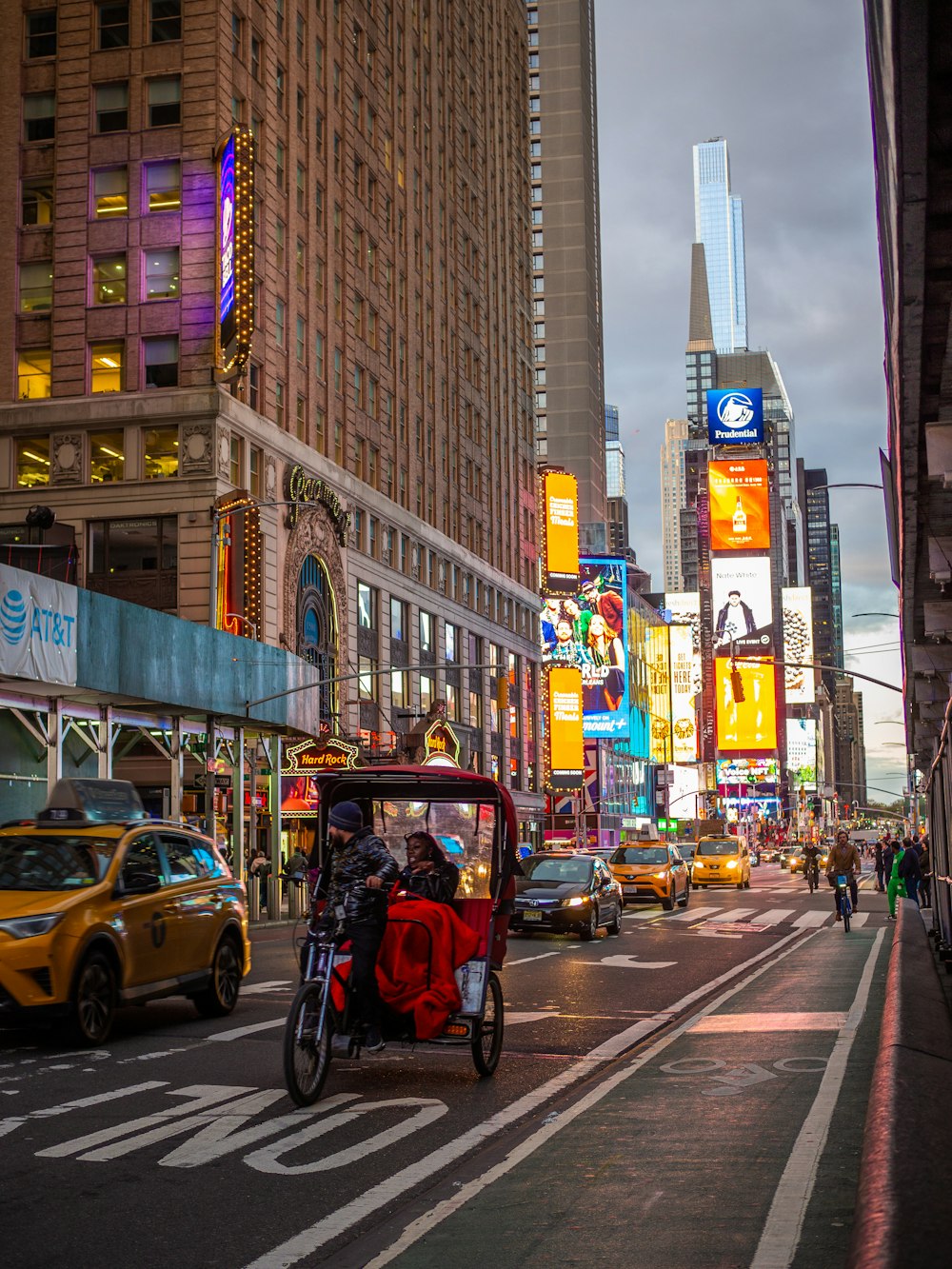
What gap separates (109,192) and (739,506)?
236 ft

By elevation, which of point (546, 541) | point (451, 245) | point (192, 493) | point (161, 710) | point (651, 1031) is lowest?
point (651, 1031)

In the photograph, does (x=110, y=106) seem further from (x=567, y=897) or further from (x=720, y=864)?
(x=720, y=864)

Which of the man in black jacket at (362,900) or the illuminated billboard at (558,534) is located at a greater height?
the illuminated billboard at (558,534)

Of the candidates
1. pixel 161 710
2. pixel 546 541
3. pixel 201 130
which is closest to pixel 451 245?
pixel 546 541

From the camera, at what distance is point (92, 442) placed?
4600cm

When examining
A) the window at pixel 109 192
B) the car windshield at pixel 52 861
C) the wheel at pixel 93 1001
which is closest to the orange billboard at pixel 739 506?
the window at pixel 109 192

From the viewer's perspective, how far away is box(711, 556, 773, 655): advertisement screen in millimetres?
110062

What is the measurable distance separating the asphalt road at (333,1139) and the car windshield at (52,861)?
136cm

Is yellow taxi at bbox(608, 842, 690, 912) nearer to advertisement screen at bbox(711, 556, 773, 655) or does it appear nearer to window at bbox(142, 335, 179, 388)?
window at bbox(142, 335, 179, 388)

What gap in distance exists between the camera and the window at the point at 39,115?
1895 inches

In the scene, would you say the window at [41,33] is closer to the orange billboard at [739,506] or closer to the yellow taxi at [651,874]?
the yellow taxi at [651,874]

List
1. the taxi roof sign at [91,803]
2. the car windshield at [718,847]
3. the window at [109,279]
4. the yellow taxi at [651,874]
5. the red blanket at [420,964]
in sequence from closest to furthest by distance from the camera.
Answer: the red blanket at [420,964]
the taxi roof sign at [91,803]
the yellow taxi at [651,874]
the window at [109,279]
the car windshield at [718,847]

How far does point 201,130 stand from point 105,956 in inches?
1557

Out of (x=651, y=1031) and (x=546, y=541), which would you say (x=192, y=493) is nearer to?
(x=651, y=1031)
